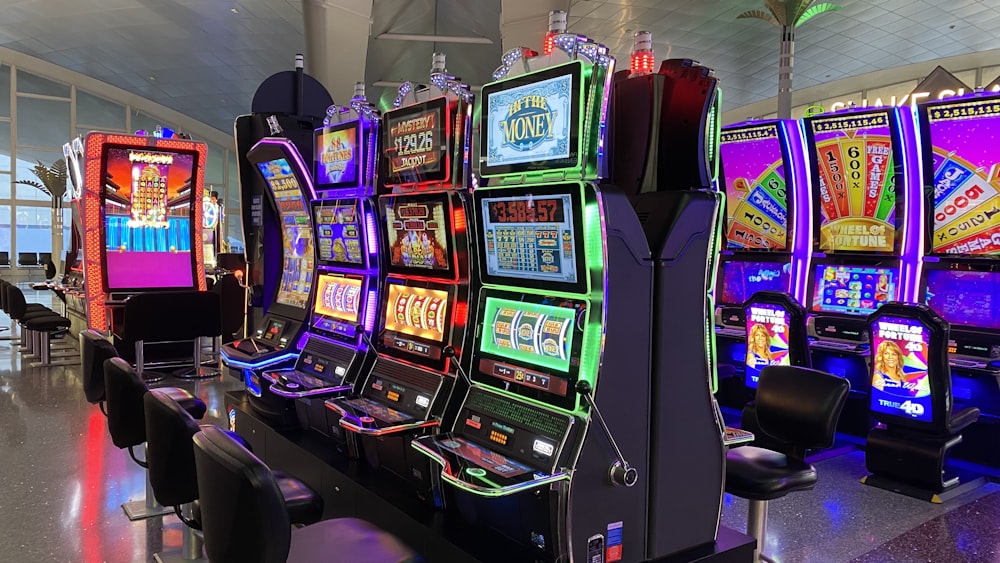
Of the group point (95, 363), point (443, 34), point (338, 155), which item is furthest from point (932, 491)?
point (443, 34)

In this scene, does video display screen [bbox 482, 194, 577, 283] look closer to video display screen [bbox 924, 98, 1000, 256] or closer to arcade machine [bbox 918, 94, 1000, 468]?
arcade machine [bbox 918, 94, 1000, 468]

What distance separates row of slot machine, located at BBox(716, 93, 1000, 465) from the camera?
4.50 metres

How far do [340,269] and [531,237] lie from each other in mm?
1870

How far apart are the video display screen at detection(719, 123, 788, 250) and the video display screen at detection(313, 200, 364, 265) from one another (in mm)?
3479

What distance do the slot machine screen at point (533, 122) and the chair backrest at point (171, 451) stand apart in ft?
4.43

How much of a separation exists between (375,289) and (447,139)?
0.97m

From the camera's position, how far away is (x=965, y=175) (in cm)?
464

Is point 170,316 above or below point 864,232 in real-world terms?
below

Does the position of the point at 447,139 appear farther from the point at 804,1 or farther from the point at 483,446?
the point at 804,1

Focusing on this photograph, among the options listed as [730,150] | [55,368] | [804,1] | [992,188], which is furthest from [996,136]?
[55,368]

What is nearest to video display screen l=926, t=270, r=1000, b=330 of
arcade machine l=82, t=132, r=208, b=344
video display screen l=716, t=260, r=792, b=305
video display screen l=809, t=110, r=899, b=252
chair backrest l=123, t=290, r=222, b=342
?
video display screen l=809, t=110, r=899, b=252

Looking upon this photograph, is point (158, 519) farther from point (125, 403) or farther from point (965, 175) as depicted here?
point (965, 175)

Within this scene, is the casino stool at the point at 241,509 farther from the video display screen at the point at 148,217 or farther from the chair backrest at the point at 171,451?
the video display screen at the point at 148,217

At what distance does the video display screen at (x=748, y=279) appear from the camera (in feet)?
18.7
